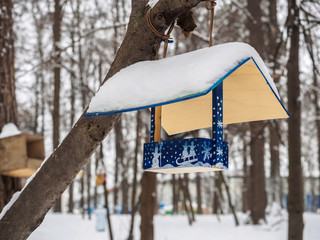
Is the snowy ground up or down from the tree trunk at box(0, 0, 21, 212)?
down

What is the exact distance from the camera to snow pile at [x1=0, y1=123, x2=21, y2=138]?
3625 millimetres

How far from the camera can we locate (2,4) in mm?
4199

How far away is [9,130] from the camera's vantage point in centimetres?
383

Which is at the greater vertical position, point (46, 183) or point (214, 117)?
point (214, 117)

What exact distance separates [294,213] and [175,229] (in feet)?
12.9

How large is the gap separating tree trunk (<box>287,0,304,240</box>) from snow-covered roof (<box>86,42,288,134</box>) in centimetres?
245

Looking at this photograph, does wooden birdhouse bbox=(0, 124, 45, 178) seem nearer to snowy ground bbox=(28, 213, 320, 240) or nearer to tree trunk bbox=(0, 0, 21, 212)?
tree trunk bbox=(0, 0, 21, 212)

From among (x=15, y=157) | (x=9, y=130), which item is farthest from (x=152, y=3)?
(x=9, y=130)

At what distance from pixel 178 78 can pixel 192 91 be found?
153mm

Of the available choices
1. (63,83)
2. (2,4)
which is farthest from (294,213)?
(63,83)

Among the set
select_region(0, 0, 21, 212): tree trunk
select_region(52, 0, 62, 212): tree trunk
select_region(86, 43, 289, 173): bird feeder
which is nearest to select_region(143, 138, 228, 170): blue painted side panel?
select_region(86, 43, 289, 173): bird feeder

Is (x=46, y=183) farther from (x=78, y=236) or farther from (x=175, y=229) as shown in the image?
(x=175, y=229)

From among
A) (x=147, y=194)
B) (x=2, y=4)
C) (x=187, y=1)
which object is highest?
(x=2, y=4)

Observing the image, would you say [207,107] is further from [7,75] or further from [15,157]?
[7,75]
